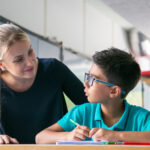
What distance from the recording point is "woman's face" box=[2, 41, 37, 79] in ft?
4.93

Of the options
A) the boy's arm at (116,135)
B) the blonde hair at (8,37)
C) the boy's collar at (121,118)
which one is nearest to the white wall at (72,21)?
the blonde hair at (8,37)

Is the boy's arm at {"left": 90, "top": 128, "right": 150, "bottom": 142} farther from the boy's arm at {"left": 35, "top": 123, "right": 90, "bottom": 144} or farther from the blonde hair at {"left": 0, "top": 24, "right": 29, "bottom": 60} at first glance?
the blonde hair at {"left": 0, "top": 24, "right": 29, "bottom": 60}

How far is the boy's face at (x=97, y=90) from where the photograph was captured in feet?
4.56

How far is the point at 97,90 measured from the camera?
55.7 inches

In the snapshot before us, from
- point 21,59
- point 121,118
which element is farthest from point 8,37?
point 121,118

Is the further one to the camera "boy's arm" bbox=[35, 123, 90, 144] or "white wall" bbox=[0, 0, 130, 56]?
"white wall" bbox=[0, 0, 130, 56]

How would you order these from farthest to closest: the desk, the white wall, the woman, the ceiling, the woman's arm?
the white wall, the ceiling, the woman, the woman's arm, the desk

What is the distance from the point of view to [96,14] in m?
Answer: 5.20

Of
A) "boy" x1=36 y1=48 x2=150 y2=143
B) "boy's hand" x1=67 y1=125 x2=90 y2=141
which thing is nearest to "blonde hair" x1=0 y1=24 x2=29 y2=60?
"boy" x1=36 y1=48 x2=150 y2=143

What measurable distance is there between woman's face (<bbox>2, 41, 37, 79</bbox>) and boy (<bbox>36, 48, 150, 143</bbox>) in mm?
295

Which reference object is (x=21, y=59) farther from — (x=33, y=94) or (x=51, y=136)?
(x=51, y=136)

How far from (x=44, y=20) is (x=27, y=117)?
2218 mm

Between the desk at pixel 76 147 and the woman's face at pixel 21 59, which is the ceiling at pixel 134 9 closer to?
the woman's face at pixel 21 59

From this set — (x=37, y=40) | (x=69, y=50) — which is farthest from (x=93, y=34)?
(x=37, y=40)
